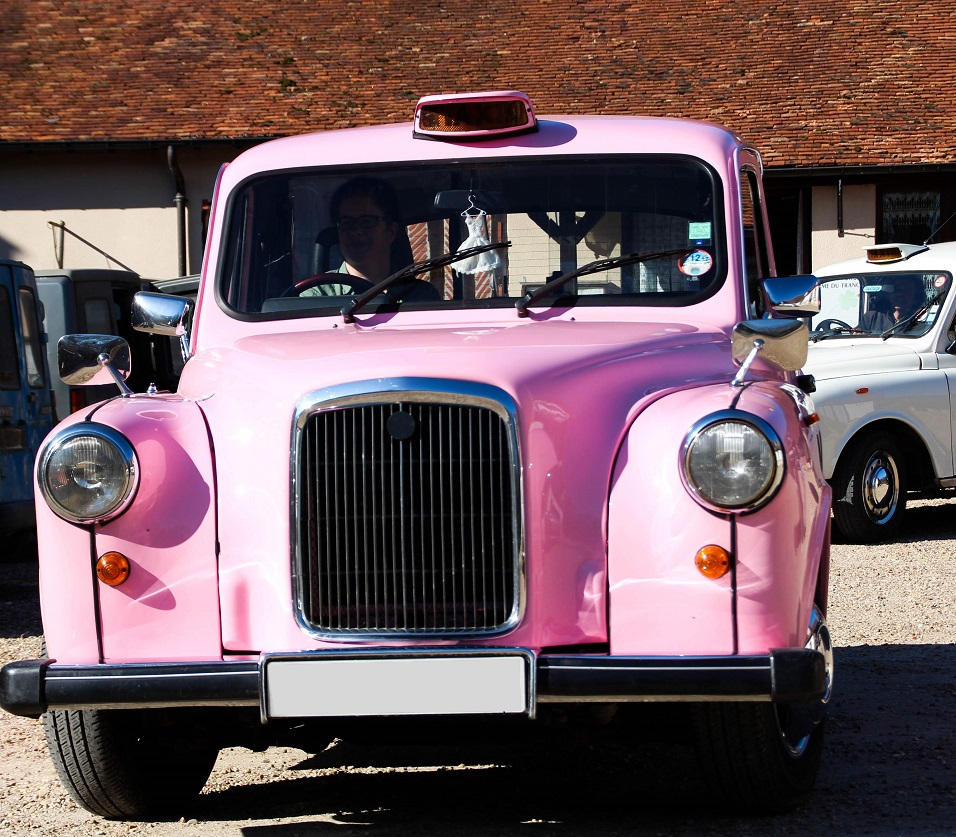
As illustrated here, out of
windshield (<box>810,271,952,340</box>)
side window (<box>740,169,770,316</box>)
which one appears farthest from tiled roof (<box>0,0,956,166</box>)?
side window (<box>740,169,770,316</box>)

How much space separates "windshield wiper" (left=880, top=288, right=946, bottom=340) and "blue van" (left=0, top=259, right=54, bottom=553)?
6.20 metres

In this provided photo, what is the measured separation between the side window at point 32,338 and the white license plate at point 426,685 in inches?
308

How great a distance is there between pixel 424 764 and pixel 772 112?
1810 centimetres

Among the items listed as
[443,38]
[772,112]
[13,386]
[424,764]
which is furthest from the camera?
[443,38]

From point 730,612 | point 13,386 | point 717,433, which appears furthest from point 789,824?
point 13,386

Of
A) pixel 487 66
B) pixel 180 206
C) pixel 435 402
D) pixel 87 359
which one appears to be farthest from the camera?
pixel 487 66

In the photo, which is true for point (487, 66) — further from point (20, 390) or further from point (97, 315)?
point (20, 390)

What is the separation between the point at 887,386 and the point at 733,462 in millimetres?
7206

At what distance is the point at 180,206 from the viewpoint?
2253 centimetres

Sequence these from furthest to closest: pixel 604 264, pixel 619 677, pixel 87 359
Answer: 1. pixel 604 264
2. pixel 87 359
3. pixel 619 677

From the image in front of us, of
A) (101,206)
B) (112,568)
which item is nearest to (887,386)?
(112,568)

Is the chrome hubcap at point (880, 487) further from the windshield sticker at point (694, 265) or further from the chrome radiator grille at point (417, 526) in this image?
the chrome radiator grille at point (417, 526)

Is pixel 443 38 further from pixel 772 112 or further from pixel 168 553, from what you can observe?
pixel 168 553

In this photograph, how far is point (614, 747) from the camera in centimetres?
526
